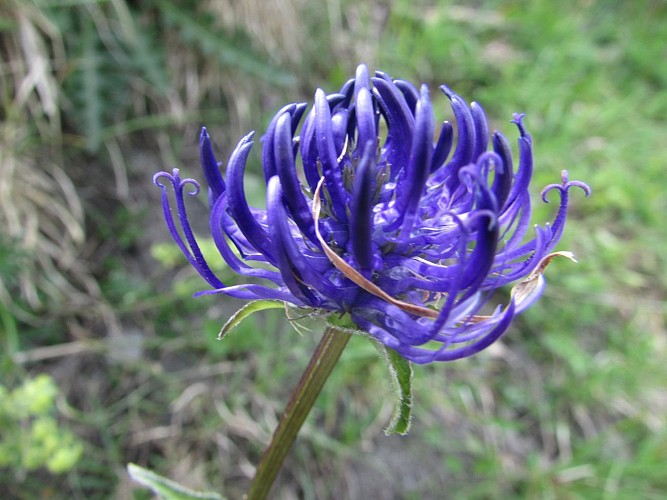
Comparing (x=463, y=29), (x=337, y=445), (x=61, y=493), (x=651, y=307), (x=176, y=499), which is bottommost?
(x=61, y=493)

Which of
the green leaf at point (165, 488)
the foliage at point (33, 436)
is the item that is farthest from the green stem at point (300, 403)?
the foliage at point (33, 436)

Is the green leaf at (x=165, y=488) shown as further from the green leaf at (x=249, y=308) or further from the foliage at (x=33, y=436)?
the foliage at (x=33, y=436)

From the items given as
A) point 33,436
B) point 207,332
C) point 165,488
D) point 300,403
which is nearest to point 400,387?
point 300,403

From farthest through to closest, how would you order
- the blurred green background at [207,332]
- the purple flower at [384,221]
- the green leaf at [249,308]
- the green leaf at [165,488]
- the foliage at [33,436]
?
the blurred green background at [207,332]
the foliage at [33,436]
the green leaf at [165,488]
the green leaf at [249,308]
the purple flower at [384,221]

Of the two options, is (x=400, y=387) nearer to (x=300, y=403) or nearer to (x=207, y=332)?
(x=300, y=403)

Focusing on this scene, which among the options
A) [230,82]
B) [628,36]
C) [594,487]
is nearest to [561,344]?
[594,487]

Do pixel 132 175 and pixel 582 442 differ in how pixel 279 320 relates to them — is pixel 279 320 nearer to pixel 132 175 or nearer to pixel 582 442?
pixel 132 175

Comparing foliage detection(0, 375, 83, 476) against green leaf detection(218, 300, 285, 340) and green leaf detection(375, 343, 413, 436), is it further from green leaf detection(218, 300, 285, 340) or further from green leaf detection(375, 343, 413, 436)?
green leaf detection(375, 343, 413, 436)
